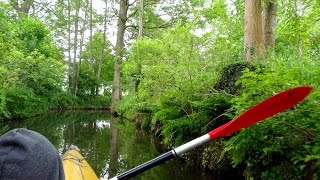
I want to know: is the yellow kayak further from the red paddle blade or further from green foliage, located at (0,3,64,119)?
green foliage, located at (0,3,64,119)

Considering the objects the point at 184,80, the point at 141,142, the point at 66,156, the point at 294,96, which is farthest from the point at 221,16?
the point at 294,96

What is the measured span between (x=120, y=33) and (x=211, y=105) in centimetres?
1678

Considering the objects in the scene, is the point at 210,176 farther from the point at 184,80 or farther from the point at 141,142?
the point at 141,142

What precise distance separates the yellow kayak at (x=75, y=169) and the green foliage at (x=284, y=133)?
6.73ft

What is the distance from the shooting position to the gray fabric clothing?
2.23 feet

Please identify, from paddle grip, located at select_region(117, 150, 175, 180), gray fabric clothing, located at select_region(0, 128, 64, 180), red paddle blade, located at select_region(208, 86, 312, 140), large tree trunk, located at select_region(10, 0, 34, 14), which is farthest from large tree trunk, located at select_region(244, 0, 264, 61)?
large tree trunk, located at select_region(10, 0, 34, 14)

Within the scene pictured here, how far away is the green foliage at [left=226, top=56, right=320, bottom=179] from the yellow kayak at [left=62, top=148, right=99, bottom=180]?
2.05m

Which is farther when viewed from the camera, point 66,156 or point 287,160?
point 66,156

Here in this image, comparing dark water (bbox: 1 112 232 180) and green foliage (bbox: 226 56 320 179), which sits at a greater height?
green foliage (bbox: 226 56 320 179)

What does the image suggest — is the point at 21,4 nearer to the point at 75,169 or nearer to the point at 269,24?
the point at 269,24

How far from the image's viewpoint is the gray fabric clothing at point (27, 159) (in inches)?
26.7

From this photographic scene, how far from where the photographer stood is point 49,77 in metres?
18.9

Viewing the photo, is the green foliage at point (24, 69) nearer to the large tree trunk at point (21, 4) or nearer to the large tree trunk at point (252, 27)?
the large tree trunk at point (21, 4)

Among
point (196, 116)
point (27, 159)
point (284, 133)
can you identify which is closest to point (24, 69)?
point (196, 116)
